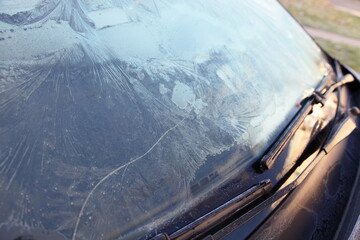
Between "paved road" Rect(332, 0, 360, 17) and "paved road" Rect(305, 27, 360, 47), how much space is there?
4.64 ft

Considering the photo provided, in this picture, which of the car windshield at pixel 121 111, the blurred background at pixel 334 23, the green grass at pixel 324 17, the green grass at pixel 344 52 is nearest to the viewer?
the car windshield at pixel 121 111

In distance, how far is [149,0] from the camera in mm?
1561

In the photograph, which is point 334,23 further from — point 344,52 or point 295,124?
point 295,124

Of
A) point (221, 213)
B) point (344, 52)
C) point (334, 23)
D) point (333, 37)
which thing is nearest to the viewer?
point (221, 213)

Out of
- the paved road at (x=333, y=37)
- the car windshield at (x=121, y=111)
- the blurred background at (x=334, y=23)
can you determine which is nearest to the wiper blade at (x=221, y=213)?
the car windshield at (x=121, y=111)

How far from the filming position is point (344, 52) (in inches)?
206

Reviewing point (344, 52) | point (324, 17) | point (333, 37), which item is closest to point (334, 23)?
point (324, 17)

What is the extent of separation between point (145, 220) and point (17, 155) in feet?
1.34

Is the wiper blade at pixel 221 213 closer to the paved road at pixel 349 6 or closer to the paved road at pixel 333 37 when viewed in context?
the paved road at pixel 333 37

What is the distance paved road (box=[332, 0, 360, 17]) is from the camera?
702 cm

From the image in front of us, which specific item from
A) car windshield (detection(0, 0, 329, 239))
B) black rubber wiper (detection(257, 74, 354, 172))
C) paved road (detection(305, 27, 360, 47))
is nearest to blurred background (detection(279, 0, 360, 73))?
paved road (detection(305, 27, 360, 47))

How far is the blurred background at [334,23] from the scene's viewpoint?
5.25 meters

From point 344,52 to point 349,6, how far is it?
8.57 ft

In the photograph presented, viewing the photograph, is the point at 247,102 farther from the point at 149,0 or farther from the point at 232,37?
the point at 149,0
